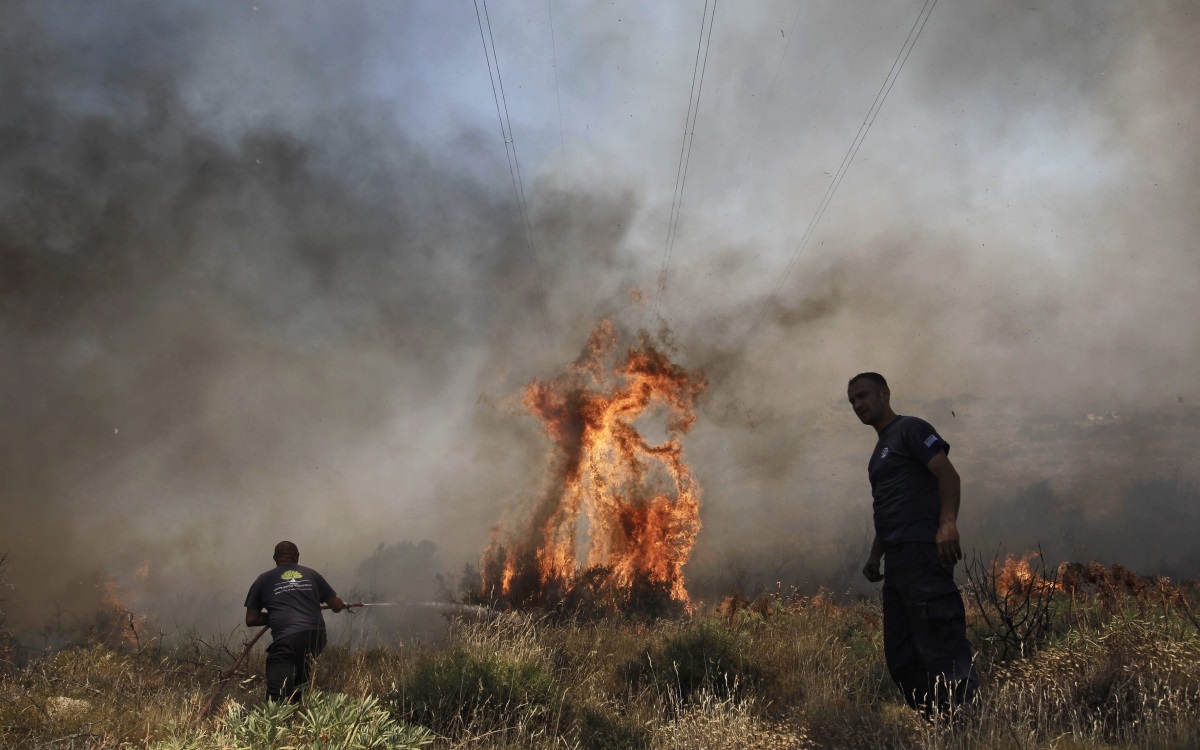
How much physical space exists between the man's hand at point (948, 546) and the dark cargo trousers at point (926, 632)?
158 millimetres

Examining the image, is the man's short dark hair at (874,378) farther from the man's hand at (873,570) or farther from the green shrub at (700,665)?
the green shrub at (700,665)

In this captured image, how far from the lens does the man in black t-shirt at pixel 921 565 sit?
13.6ft

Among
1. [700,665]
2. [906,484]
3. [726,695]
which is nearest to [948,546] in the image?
[906,484]

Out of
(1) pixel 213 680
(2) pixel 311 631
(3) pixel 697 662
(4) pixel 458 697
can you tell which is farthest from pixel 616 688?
(1) pixel 213 680

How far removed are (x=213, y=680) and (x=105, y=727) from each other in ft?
15.3

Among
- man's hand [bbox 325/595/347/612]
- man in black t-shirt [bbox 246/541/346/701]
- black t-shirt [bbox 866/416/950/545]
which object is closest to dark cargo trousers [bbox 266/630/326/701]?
man in black t-shirt [bbox 246/541/346/701]

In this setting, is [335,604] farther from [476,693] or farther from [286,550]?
[476,693]

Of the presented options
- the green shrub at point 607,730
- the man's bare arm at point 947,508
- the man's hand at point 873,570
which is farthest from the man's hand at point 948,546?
the green shrub at point 607,730

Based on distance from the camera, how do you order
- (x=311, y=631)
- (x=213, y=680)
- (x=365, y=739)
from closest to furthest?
1. (x=365, y=739)
2. (x=311, y=631)
3. (x=213, y=680)

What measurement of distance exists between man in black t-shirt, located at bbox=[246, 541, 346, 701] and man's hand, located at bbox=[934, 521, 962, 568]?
19.8ft

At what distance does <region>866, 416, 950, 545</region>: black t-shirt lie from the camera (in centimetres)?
438

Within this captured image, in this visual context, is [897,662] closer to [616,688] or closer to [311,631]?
[616,688]

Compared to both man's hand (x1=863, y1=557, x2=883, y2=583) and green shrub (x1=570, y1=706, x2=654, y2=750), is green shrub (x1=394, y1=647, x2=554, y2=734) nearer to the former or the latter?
green shrub (x1=570, y1=706, x2=654, y2=750)

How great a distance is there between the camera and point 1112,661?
519cm
